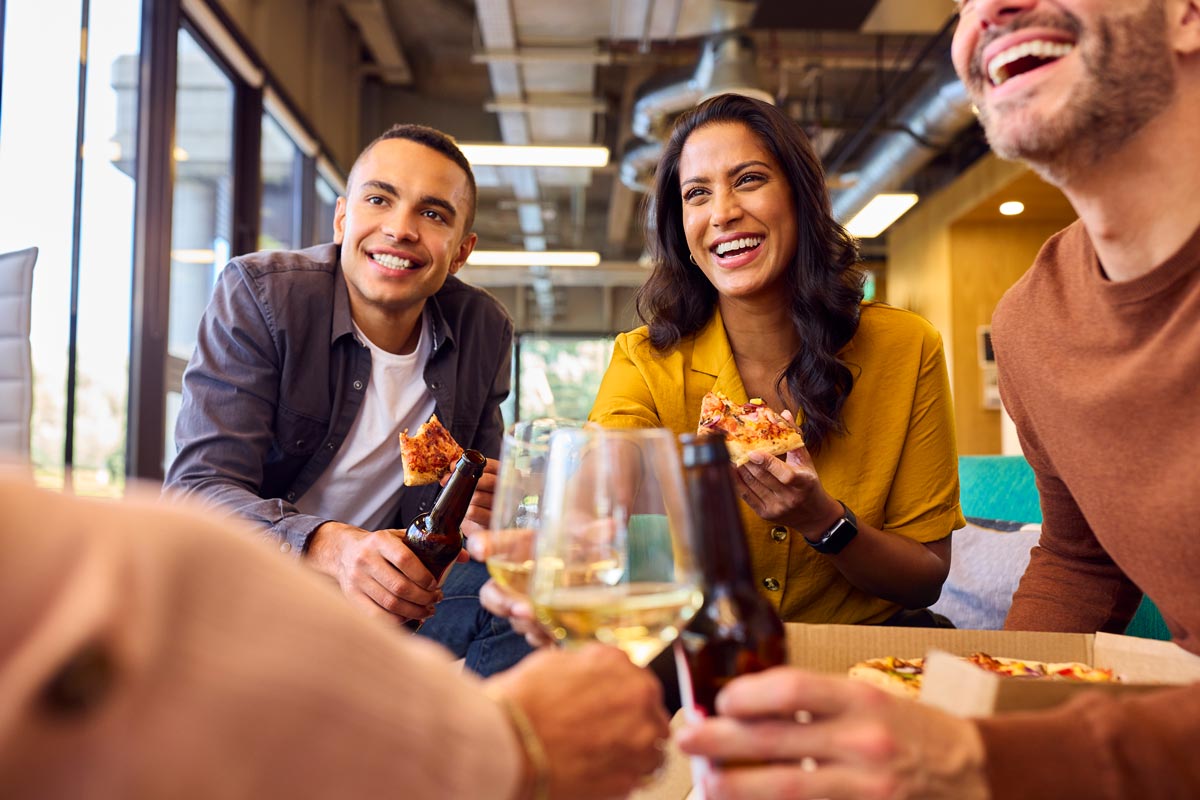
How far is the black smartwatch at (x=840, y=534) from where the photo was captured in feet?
5.65

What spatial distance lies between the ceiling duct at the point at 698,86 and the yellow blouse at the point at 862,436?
179 inches

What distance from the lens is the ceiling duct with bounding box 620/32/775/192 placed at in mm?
7223

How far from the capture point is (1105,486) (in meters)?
Answer: 1.18

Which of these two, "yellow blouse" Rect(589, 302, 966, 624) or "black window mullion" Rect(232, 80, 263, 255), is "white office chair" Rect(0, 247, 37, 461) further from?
"black window mullion" Rect(232, 80, 263, 255)

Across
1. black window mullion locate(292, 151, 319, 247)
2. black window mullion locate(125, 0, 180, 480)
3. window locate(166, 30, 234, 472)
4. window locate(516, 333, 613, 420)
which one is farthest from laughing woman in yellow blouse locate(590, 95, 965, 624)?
window locate(516, 333, 613, 420)

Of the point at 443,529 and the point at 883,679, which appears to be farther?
the point at 443,529

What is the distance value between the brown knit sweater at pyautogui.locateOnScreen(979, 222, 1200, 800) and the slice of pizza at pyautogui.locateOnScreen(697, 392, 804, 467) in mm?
436

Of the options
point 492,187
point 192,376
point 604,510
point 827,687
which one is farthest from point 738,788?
point 492,187

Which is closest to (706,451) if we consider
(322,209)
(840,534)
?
(840,534)

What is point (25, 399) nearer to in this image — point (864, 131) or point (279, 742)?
Result: point (279, 742)

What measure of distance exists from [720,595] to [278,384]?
2.00 metres

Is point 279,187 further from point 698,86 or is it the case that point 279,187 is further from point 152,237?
point 698,86

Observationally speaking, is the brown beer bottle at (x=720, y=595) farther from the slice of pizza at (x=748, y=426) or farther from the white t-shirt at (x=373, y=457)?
the white t-shirt at (x=373, y=457)

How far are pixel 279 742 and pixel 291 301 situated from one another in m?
2.16
